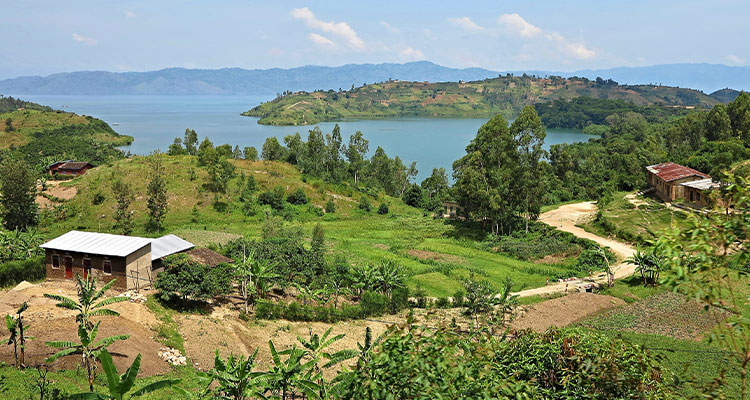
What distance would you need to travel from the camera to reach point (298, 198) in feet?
162

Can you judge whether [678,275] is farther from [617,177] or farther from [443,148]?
[443,148]

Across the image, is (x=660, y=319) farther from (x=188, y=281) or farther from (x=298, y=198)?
(x=298, y=198)

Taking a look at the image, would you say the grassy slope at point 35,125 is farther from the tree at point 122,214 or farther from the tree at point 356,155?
the tree at point 122,214

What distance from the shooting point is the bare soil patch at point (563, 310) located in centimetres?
2238

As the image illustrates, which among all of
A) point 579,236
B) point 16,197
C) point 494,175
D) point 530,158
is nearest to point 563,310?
point 579,236

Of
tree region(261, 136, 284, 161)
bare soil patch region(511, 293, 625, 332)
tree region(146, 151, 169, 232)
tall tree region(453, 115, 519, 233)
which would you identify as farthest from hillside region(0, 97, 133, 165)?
bare soil patch region(511, 293, 625, 332)

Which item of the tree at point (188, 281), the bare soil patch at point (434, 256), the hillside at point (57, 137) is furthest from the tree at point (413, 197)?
the hillside at point (57, 137)

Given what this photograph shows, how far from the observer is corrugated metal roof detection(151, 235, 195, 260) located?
24484mm

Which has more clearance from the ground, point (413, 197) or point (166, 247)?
point (166, 247)

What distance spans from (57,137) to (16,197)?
6584 cm

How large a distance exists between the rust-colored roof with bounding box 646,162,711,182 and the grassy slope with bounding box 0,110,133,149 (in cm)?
9739

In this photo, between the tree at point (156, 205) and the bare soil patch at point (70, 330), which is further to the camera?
the tree at point (156, 205)

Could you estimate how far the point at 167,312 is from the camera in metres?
21.1

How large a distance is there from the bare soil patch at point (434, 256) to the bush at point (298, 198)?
15.7 m
